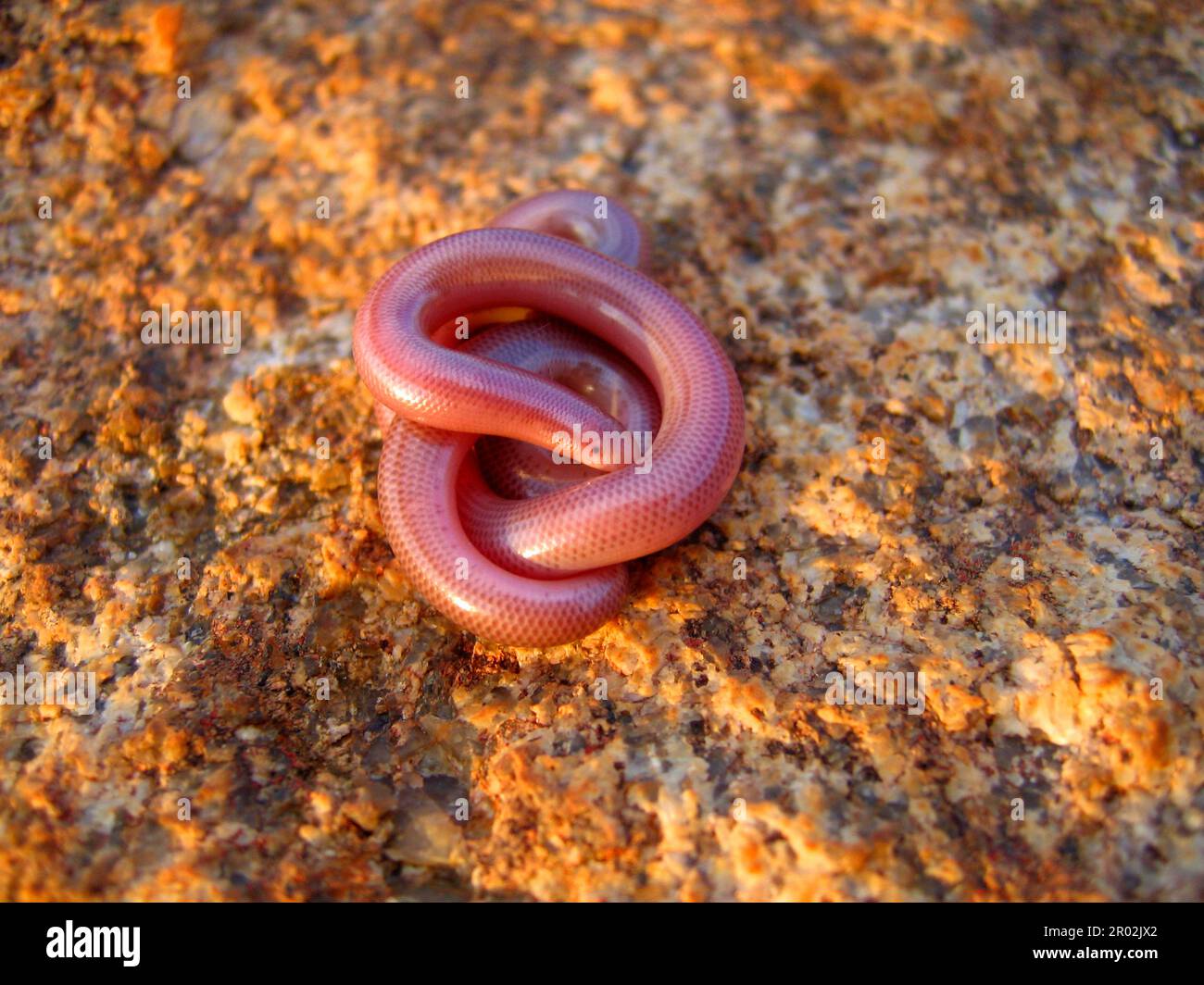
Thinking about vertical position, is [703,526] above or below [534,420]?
below

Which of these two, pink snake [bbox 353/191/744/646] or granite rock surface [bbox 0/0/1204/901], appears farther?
pink snake [bbox 353/191/744/646]

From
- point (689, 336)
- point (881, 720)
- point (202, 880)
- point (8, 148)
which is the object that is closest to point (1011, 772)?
point (881, 720)

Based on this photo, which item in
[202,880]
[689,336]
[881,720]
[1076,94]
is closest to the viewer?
[202,880]

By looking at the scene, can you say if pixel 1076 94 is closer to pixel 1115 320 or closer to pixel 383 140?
pixel 1115 320

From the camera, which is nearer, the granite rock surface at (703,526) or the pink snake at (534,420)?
the granite rock surface at (703,526)

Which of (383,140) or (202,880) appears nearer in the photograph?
(202,880)

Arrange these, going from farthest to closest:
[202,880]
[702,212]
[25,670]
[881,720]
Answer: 1. [702,212]
2. [25,670]
3. [881,720]
4. [202,880]

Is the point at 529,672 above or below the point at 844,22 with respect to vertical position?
below

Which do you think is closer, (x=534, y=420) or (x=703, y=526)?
(x=534, y=420)
